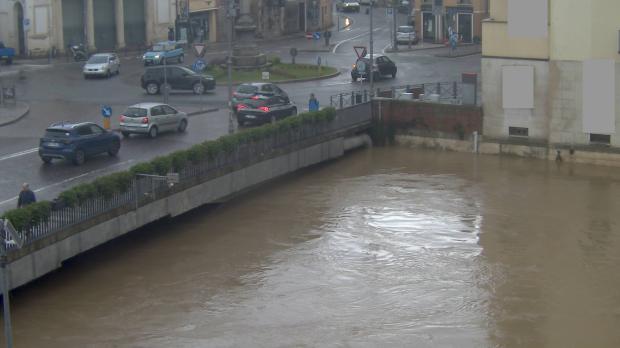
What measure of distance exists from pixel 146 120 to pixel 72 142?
15.7 feet

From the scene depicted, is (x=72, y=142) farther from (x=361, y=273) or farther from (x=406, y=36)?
(x=406, y=36)

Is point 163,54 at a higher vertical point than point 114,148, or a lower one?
higher

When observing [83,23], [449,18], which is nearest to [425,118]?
[83,23]

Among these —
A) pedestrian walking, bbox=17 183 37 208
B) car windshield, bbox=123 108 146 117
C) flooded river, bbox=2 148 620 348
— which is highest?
car windshield, bbox=123 108 146 117

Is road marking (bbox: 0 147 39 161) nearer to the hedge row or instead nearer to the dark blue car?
the dark blue car

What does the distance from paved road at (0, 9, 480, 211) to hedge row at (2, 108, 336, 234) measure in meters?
2.63

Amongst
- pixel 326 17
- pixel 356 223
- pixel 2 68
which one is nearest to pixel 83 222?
pixel 356 223

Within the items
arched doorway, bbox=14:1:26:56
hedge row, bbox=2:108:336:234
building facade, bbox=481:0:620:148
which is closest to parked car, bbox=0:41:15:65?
arched doorway, bbox=14:1:26:56

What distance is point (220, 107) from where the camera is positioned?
4562 centimetres

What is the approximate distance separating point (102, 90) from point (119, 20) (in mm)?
17561

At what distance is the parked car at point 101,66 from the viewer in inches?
2142

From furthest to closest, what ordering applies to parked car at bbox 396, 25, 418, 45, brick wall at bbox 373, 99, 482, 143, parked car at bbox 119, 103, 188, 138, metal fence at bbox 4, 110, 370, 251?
1. parked car at bbox 396, 25, 418, 45
2. brick wall at bbox 373, 99, 482, 143
3. parked car at bbox 119, 103, 188, 138
4. metal fence at bbox 4, 110, 370, 251

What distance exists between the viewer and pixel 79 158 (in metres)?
34.3

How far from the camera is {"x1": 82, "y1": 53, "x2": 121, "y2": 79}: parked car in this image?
178 ft
